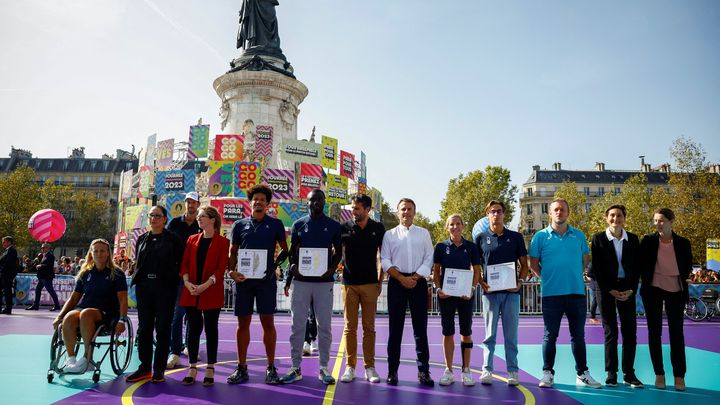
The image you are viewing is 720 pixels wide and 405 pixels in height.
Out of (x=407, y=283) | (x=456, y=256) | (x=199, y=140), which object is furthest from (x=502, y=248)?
(x=199, y=140)

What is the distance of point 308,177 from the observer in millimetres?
23969

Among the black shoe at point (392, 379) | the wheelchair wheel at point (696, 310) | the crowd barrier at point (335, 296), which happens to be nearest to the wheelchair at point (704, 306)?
the wheelchair wheel at point (696, 310)

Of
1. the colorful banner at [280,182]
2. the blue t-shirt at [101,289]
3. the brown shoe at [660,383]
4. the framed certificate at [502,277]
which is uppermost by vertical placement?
the colorful banner at [280,182]

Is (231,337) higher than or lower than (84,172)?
lower

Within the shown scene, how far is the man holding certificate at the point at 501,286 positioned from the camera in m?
5.84

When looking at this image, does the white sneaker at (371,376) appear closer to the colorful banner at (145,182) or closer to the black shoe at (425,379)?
the black shoe at (425,379)

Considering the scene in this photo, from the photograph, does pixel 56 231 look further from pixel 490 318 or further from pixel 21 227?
pixel 21 227

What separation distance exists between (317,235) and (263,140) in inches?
690

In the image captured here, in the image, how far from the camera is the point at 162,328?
5746mm

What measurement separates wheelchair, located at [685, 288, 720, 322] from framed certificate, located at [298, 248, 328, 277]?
12.8 meters

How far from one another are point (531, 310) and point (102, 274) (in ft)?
43.6

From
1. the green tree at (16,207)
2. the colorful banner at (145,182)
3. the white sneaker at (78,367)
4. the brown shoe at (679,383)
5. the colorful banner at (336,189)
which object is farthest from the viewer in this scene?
the green tree at (16,207)

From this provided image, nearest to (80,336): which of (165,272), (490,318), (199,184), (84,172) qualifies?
(165,272)

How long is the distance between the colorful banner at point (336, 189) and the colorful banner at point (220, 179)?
520 cm
